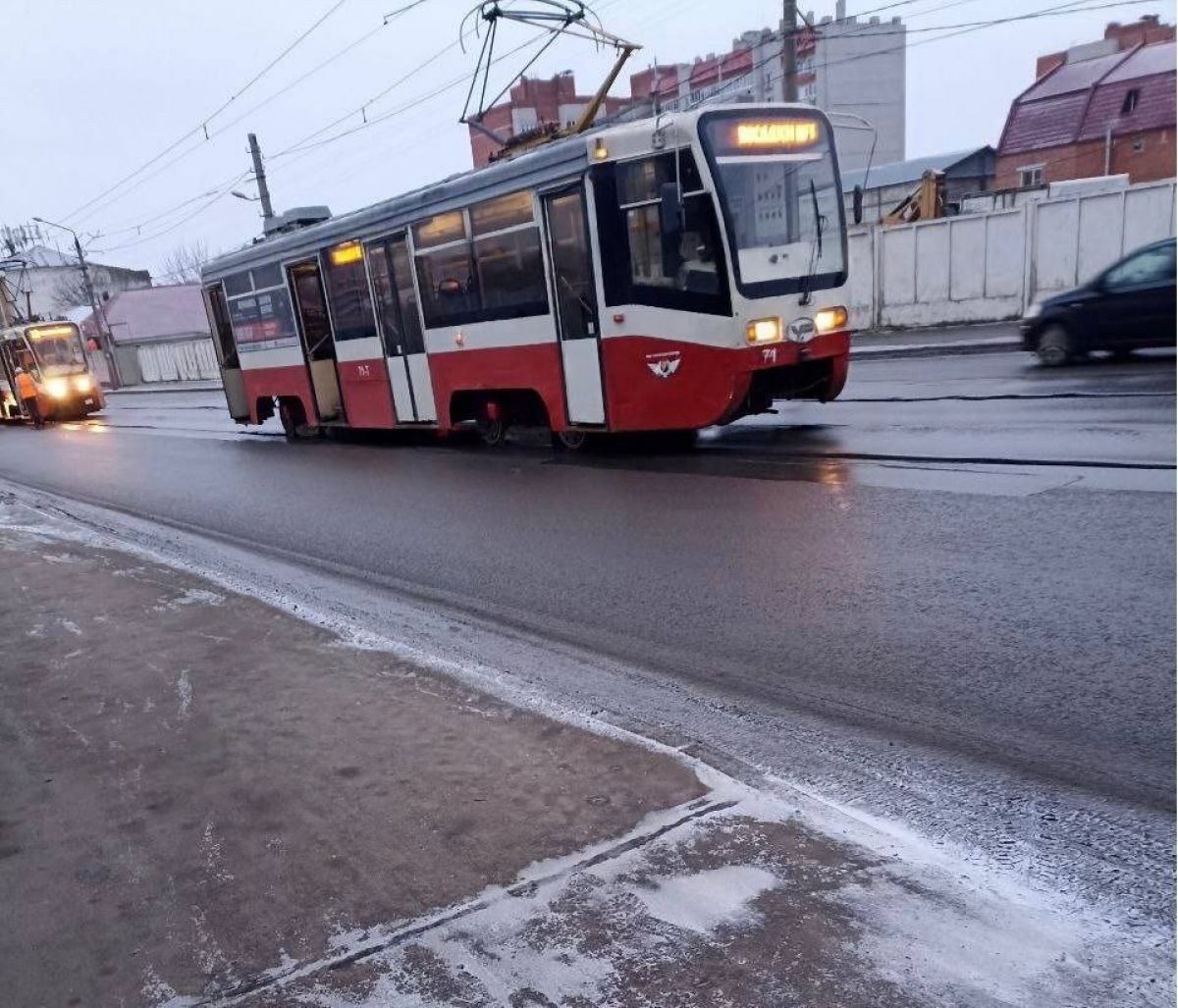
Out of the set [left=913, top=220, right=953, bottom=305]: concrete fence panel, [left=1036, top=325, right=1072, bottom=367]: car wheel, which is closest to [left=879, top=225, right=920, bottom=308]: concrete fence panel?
[left=913, top=220, right=953, bottom=305]: concrete fence panel

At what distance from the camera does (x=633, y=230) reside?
8.66m

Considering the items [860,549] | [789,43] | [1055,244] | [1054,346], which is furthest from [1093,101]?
[860,549]

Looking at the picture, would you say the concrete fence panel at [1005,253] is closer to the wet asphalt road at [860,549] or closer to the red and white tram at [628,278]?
the wet asphalt road at [860,549]

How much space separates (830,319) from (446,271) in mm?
Answer: 4869

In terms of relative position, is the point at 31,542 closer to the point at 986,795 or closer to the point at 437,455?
the point at 437,455

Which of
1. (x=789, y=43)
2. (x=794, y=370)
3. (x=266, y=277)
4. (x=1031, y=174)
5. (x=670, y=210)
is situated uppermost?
(x=789, y=43)

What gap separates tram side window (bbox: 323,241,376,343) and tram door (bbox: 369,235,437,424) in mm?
327

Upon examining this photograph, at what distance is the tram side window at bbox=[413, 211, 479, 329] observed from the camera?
10.5m

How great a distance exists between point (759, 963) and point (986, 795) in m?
1.23

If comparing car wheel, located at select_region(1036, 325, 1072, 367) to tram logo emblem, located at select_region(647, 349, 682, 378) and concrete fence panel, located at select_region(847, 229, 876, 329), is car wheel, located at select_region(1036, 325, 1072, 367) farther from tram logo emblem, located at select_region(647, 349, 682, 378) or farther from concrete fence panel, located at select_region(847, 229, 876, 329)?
concrete fence panel, located at select_region(847, 229, 876, 329)

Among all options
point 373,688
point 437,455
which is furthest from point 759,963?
point 437,455

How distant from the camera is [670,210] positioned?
8125mm

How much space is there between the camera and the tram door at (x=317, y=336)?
13.6 meters

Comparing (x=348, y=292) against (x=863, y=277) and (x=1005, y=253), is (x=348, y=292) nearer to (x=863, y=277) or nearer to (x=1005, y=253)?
(x=863, y=277)
